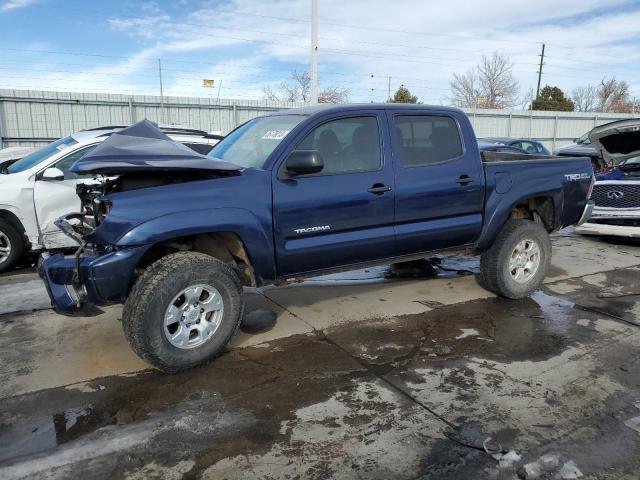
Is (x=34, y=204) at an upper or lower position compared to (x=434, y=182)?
lower

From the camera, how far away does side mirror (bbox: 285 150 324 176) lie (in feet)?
12.6

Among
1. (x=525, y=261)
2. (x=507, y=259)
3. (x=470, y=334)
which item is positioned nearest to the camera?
(x=470, y=334)

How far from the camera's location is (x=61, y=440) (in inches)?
117

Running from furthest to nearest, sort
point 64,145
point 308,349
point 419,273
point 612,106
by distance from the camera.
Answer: point 612,106 < point 64,145 < point 419,273 < point 308,349

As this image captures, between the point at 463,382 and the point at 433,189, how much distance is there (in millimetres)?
1792

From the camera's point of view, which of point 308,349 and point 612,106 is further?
point 612,106

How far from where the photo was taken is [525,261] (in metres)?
5.53

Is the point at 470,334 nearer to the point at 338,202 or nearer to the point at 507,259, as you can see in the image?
the point at 507,259

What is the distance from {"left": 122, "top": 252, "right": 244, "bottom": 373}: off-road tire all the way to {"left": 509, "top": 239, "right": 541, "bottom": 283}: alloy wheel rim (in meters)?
3.15

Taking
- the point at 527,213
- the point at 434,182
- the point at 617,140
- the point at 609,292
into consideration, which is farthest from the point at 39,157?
the point at 617,140

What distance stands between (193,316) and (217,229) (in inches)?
26.3

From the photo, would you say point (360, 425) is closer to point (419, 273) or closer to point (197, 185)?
point (197, 185)

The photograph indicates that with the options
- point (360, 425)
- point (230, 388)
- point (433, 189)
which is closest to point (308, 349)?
point (230, 388)

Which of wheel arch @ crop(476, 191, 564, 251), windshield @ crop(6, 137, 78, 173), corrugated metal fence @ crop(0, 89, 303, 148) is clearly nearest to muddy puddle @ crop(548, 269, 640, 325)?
wheel arch @ crop(476, 191, 564, 251)
